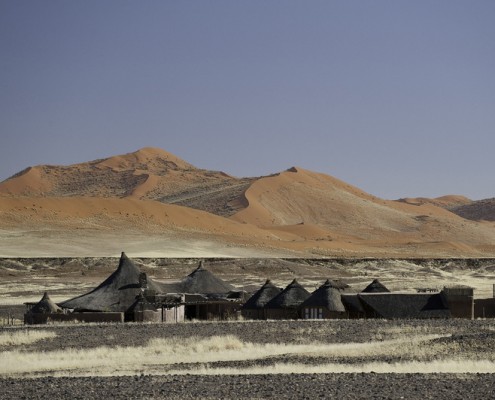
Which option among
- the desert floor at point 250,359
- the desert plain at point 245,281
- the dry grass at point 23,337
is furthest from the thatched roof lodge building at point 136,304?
the dry grass at point 23,337

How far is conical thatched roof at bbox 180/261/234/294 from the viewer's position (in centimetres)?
5781

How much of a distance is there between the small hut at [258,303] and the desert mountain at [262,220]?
5919cm

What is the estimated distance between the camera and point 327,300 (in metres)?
51.0

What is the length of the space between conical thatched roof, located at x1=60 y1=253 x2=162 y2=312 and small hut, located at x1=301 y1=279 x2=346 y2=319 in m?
7.84

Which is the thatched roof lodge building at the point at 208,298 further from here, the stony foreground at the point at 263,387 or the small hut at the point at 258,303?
the stony foreground at the point at 263,387

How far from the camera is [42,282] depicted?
268 ft

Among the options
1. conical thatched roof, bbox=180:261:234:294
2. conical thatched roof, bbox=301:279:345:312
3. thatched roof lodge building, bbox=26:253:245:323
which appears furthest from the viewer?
conical thatched roof, bbox=180:261:234:294

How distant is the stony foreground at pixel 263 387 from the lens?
865 inches

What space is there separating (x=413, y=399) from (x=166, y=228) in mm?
108831

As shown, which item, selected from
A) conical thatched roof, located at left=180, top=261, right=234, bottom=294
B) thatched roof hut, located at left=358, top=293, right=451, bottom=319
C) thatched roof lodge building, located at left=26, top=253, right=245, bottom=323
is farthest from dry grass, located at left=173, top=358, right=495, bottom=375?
conical thatched roof, located at left=180, top=261, right=234, bottom=294

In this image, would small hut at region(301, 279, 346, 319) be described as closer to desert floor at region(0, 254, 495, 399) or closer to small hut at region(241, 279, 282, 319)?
small hut at region(241, 279, 282, 319)

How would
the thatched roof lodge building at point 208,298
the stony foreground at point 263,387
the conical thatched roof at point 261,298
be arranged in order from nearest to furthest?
the stony foreground at point 263,387 → the conical thatched roof at point 261,298 → the thatched roof lodge building at point 208,298

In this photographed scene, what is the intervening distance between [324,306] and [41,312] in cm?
1367

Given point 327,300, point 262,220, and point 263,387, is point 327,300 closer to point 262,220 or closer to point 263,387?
point 263,387
